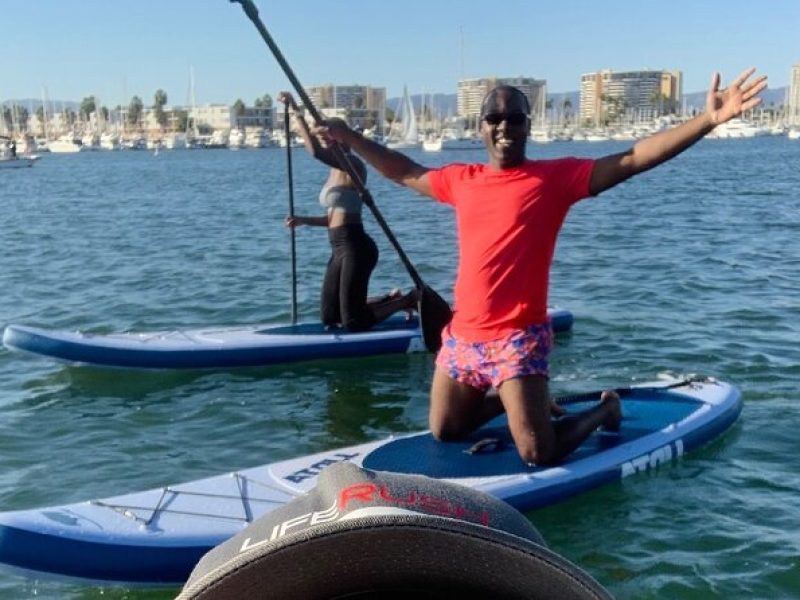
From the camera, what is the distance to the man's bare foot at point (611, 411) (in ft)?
21.2

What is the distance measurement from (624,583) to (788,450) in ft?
8.47

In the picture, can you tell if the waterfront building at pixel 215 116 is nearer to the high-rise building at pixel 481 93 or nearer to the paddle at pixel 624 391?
the high-rise building at pixel 481 93

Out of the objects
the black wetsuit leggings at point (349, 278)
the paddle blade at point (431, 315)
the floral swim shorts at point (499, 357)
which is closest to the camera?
the floral swim shorts at point (499, 357)

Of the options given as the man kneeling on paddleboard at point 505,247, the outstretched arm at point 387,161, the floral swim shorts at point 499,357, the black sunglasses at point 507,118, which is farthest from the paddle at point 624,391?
the black sunglasses at point 507,118

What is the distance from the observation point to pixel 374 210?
26.6ft

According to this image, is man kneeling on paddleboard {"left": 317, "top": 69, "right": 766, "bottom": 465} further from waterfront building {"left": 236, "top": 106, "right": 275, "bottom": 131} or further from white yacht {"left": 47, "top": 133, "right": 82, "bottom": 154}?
waterfront building {"left": 236, "top": 106, "right": 275, "bottom": 131}

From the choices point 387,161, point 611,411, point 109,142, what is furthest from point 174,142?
point 387,161

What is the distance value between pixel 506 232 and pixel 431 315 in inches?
143

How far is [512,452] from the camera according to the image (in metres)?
6.11

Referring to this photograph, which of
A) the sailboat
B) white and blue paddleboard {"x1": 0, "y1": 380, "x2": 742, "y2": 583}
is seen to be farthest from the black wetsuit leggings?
the sailboat

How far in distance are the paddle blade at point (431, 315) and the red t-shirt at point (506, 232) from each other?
324cm

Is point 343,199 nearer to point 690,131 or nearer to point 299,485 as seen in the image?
point 299,485

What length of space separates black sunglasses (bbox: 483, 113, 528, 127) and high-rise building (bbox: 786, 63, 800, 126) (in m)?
170

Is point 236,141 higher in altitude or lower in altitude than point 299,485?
higher
